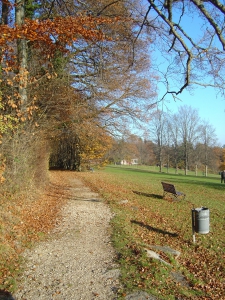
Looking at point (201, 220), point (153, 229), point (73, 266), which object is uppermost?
point (201, 220)

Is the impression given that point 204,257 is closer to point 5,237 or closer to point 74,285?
point 74,285

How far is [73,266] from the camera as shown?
5.32m

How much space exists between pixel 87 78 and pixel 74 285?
1469 centimetres

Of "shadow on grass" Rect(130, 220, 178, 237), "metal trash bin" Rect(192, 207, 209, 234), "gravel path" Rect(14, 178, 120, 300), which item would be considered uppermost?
"metal trash bin" Rect(192, 207, 209, 234)

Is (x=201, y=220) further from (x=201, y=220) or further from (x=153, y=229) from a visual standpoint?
(x=153, y=229)

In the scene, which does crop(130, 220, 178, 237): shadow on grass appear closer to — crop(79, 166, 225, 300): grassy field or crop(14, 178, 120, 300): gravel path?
Result: crop(79, 166, 225, 300): grassy field

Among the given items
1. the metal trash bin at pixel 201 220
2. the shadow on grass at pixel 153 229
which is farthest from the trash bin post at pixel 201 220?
the shadow on grass at pixel 153 229

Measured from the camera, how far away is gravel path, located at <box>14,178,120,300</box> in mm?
4371

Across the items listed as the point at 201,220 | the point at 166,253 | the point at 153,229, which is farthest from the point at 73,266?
the point at 153,229

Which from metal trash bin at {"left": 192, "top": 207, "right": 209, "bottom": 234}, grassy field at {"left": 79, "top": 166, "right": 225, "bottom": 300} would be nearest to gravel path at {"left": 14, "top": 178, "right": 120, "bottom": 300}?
grassy field at {"left": 79, "top": 166, "right": 225, "bottom": 300}

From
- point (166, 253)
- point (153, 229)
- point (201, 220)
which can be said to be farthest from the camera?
point (153, 229)

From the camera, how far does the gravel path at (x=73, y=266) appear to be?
4.37 m

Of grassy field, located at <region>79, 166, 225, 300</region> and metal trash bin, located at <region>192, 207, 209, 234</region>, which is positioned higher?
metal trash bin, located at <region>192, 207, 209, 234</region>

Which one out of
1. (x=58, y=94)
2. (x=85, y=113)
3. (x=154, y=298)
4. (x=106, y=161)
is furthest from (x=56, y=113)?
(x=106, y=161)
